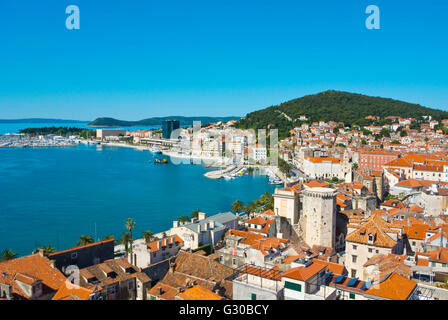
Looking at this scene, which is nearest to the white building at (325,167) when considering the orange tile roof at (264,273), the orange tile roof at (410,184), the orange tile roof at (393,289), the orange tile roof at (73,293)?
the orange tile roof at (410,184)

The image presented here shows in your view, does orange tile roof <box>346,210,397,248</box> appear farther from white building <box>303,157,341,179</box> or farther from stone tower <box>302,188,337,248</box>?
white building <box>303,157,341,179</box>

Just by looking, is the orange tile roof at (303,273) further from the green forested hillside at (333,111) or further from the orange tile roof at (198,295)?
the green forested hillside at (333,111)

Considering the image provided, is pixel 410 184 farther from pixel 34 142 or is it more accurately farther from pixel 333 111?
pixel 34 142

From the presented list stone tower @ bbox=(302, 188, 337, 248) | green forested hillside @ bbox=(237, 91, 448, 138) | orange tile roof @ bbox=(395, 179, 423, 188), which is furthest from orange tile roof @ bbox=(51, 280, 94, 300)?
green forested hillside @ bbox=(237, 91, 448, 138)

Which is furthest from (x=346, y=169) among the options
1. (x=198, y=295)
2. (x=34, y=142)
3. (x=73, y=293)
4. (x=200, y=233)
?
(x=34, y=142)
